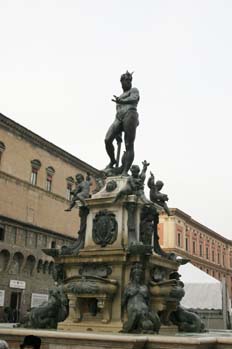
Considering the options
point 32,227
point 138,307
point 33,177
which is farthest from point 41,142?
point 138,307

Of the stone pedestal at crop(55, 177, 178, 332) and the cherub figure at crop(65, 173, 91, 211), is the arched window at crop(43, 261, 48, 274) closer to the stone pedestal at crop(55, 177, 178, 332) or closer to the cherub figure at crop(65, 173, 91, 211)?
the cherub figure at crop(65, 173, 91, 211)

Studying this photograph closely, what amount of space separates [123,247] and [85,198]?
191 cm

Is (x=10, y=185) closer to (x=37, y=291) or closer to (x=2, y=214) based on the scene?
(x=2, y=214)

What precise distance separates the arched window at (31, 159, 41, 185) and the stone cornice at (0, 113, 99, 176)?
64.8 inches

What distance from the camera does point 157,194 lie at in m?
13.7

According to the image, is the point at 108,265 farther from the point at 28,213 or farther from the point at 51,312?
the point at 28,213

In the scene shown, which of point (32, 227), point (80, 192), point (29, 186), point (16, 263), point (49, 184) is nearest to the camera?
point (80, 192)

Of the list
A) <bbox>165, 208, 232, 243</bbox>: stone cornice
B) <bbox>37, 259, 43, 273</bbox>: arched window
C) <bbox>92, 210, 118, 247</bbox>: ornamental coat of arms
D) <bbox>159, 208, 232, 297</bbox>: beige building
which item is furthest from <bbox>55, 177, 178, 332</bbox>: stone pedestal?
<bbox>165, 208, 232, 243</bbox>: stone cornice

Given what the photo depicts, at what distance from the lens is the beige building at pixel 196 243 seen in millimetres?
65750

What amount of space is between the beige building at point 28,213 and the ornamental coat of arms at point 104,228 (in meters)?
26.0

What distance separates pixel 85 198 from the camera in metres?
13.3

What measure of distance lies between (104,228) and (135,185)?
1.37 meters

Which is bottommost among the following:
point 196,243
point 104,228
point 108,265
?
point 108,265

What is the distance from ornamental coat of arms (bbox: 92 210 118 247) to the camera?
492 inches
